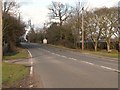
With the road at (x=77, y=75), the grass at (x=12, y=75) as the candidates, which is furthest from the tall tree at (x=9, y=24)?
the grass at (x=12, y=75)

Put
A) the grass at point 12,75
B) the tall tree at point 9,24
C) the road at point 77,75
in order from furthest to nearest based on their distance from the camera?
the tall tree at point 9,24 → the grass at point 12,75 → the road at point 77,75

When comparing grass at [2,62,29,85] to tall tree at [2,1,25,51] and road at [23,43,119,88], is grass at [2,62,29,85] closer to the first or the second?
road at [23,43,119,88]

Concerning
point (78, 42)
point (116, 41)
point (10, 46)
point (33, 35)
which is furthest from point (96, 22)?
point (33, 35)

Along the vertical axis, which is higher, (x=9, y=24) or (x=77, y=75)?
(x=9, y=24)

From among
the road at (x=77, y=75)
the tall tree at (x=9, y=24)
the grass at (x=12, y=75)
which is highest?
the tall tree at (x=9, y=24)

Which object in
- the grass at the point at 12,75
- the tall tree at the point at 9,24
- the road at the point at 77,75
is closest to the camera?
the road at the point at 77,75

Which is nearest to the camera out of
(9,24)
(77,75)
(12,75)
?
(77,75)

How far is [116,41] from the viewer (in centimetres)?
6725

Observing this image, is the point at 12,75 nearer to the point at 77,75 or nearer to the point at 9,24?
the point at 77,75

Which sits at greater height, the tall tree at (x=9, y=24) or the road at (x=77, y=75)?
the tall tree at (x=9, y=24)

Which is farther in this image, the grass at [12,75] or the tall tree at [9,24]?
the tall tree at [9,24]

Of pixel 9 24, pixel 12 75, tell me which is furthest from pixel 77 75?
pixel 9 24

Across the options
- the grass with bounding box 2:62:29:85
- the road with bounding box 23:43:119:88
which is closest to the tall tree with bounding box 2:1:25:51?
the road with bounding box 23:43:119:88

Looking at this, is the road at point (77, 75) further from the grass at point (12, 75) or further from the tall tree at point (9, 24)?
the tall tree at point (9, 24)
